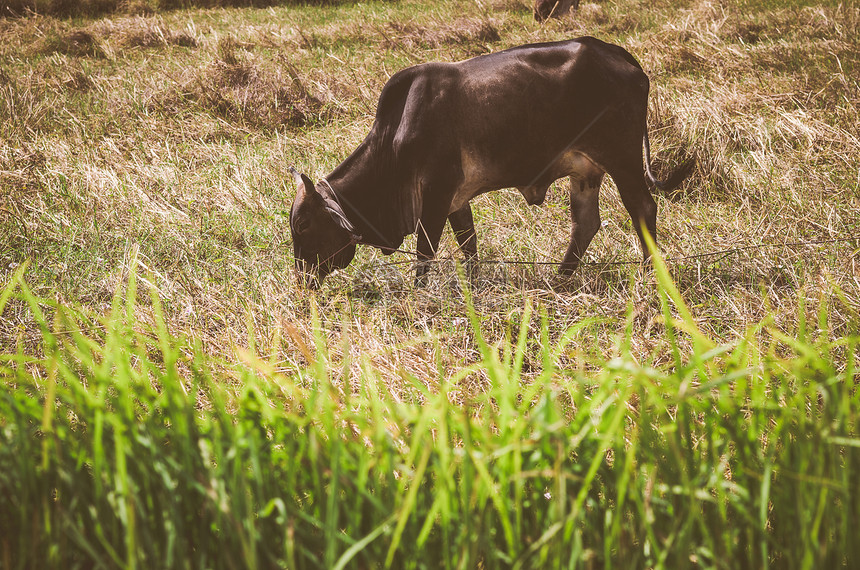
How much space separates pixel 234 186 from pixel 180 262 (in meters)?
1.03

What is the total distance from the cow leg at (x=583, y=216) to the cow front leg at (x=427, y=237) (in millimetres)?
753

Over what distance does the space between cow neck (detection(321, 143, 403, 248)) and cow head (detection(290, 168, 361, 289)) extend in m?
0.10

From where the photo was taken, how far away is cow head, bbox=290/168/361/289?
3.23 m

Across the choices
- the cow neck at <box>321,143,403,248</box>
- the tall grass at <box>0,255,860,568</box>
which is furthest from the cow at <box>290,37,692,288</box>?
the tall grass at <box>0,255,860,568</box>

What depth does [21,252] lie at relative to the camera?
382 cm

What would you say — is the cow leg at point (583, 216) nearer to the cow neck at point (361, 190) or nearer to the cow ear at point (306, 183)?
the cow neck at point (361, 190)

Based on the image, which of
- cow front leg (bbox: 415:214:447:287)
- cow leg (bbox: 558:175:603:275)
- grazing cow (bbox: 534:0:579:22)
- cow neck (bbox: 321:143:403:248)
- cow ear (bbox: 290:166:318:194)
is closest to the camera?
cow ear (bbox: 290:166:318:194)

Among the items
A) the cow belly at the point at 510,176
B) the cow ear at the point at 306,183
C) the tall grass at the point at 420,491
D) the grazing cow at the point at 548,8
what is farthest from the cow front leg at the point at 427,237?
the grazing cow at the point at 548,8

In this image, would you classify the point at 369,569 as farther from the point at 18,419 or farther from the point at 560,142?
the point at 560,142

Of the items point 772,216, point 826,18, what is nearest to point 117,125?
point 772,216

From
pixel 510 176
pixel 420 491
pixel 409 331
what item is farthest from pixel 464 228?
pixel 420 491

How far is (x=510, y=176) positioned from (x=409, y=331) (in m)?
1.04

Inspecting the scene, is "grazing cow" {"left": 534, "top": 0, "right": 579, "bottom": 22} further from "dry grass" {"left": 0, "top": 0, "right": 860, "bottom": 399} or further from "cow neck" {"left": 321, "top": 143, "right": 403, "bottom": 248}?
"cow neck" {"left": 321, "top": 143, "right": 403, "bottom": 248}

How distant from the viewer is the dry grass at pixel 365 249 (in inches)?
114
